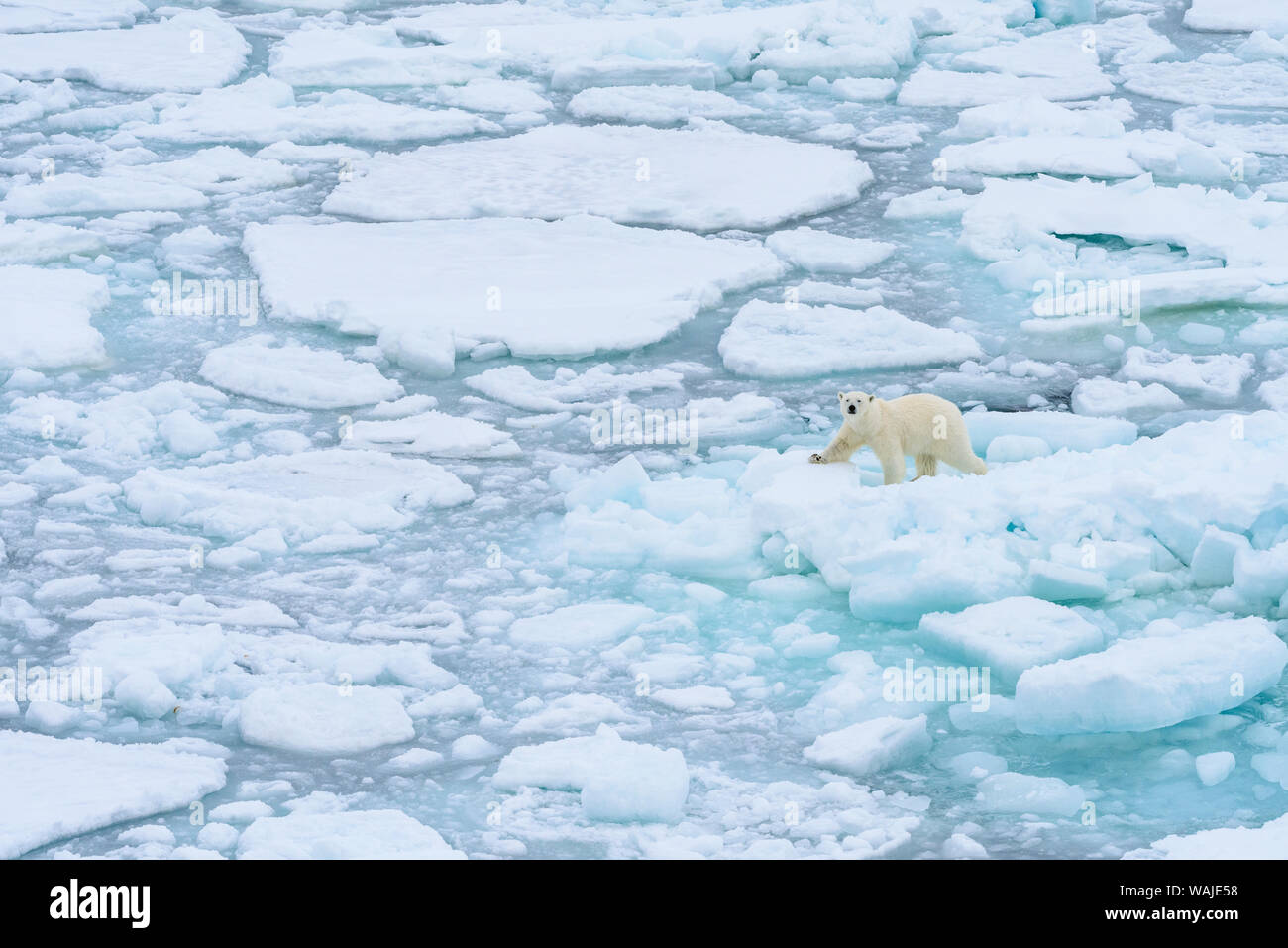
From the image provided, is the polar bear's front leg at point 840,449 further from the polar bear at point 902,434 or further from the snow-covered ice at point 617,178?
the snow-covered ice at point 617,178

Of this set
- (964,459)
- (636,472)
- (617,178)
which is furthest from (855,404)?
(617,178)

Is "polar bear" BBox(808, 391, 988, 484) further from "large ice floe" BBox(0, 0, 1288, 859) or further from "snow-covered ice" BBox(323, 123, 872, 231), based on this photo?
"snow-covered ice" BBox(323, 123, 872, 231)

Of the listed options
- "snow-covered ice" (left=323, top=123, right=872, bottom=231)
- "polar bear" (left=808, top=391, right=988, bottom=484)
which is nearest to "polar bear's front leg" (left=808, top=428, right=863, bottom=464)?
"polar bear" (left=808, top=391, right=988, bottom=484)

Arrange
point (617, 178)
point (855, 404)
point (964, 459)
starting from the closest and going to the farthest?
point (855, 404) < point (964, 459) < point (617, 178)

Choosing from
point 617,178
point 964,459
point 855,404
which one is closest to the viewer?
point 855,404

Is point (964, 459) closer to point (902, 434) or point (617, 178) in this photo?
point (902, 434)

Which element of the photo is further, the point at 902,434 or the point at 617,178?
the point at 617,178
